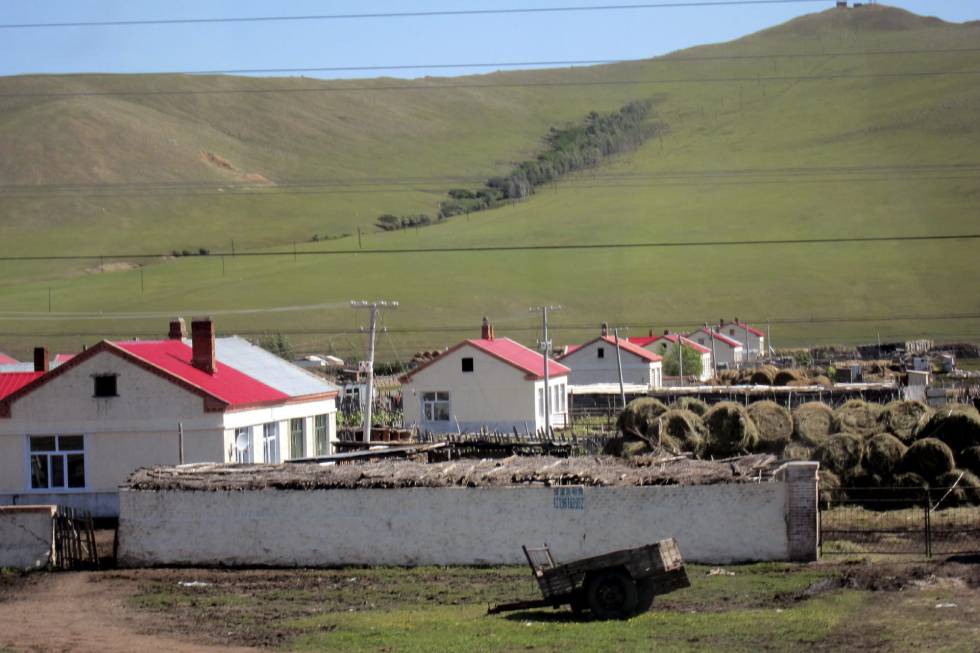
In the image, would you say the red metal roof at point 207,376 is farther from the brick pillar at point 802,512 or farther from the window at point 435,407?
the window at point 435,407

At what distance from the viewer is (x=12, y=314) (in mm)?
136500

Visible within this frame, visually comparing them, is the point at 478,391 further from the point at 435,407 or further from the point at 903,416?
the point at 903,416

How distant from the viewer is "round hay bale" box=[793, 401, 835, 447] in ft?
126

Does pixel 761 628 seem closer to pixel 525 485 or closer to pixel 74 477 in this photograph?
pixel 525 485

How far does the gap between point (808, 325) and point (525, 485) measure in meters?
113

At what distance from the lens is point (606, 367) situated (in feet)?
285

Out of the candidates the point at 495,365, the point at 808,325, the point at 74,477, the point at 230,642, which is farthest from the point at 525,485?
the point at 808,325

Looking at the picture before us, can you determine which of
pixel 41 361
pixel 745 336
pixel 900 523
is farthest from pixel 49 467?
pixel 745 336

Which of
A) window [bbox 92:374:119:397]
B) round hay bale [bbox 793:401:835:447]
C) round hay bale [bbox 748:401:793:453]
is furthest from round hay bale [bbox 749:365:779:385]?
window [bbox 92:374:119:397]

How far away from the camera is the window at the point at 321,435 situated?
44.2 m

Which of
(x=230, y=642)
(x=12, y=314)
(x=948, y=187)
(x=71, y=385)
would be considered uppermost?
(x=948, y=187)

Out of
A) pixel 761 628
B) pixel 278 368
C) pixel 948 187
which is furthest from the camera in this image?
pixel 948 187

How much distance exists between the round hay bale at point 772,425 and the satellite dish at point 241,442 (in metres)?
14.2

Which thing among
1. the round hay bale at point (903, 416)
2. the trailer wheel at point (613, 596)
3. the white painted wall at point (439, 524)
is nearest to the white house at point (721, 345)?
the round hay bale at point (903, 416)
